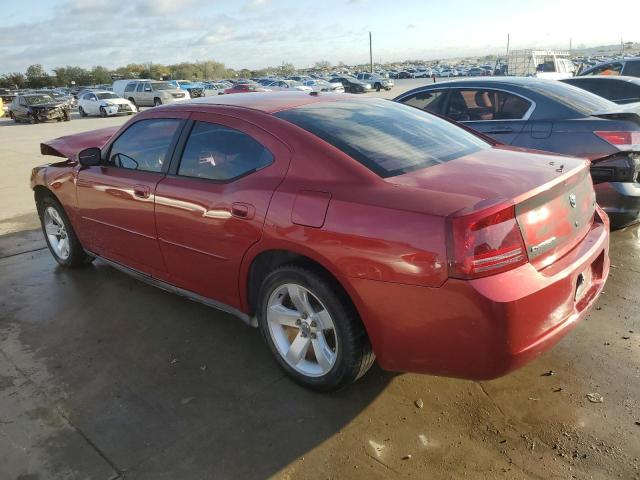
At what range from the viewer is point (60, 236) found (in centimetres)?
507

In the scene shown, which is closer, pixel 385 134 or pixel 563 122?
pixel 385 134

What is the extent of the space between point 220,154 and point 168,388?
143cm

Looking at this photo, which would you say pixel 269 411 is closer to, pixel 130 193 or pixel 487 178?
pixel 487 178

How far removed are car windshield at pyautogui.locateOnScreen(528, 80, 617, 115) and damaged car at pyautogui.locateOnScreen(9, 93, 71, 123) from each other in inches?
1107

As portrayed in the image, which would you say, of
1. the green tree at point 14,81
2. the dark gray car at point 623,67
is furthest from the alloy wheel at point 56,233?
the green tree at point 14,81

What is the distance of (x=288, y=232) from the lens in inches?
107

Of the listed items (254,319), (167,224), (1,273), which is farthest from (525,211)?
(1,273)

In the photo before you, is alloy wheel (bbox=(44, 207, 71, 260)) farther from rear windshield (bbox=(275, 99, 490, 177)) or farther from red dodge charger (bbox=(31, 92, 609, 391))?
rear windshield (bbox=(275, 99, 490, 177))

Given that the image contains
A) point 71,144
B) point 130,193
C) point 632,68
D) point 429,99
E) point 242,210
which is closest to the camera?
point 242,210

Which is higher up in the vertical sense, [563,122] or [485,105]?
[485,105]

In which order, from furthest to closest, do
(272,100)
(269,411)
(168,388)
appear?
(272,100) → (168,388) → (269,411)

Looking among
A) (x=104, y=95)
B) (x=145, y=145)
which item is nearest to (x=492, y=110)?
(x=145, y=145)

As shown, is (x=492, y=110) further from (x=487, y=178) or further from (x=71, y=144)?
(x=71, y=144)

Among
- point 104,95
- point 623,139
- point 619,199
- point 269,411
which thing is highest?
point 104,95
